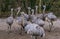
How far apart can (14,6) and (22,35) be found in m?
3.63

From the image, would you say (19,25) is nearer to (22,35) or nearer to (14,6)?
(22,35)

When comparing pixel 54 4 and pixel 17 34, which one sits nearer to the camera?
pixel 17 34

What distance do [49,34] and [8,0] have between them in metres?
3.69

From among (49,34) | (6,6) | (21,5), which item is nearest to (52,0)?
(21,5)

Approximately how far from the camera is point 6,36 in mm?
5891

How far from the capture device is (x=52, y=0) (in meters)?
9.77

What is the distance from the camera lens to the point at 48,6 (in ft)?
31.6

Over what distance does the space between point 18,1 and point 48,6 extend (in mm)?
1371

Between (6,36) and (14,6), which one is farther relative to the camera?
(14,6)

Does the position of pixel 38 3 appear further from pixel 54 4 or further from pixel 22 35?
pixel 22 35

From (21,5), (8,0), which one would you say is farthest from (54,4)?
(8,0)

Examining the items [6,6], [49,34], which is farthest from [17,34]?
[6,6]

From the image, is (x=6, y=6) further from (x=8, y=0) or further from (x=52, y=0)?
(x=52, y=0)

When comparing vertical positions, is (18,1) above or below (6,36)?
above
